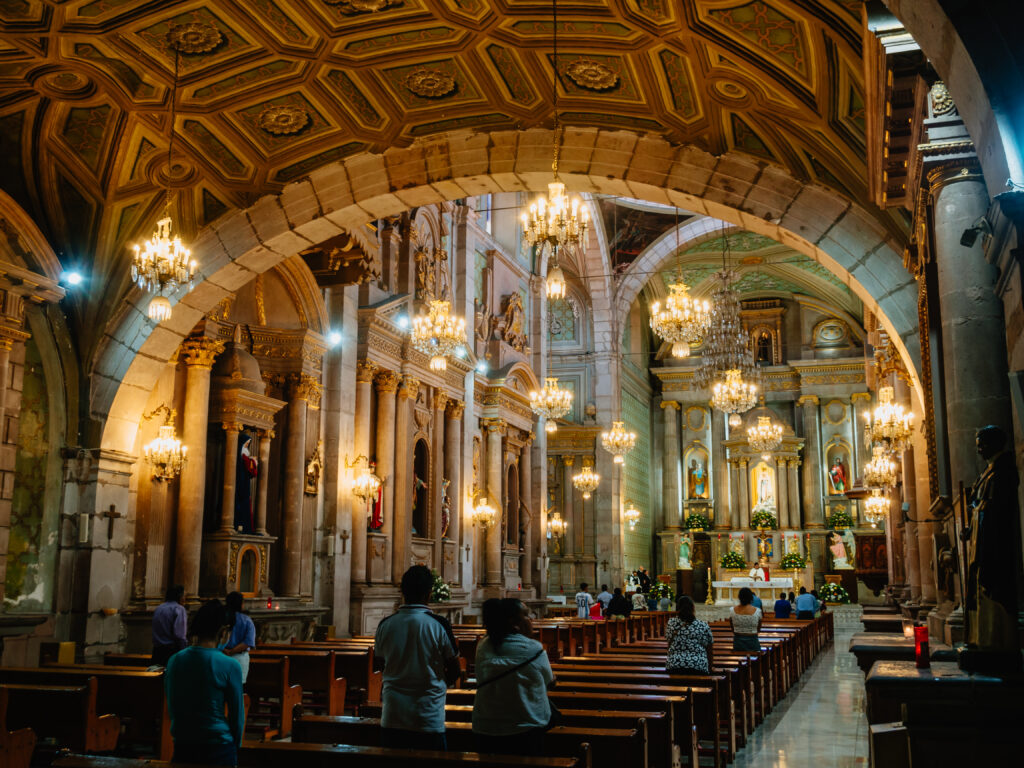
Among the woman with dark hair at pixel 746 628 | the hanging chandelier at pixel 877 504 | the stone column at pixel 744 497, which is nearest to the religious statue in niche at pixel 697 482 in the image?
the stone column at pixel 744 497

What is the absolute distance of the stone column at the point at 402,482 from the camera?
59.2 ft

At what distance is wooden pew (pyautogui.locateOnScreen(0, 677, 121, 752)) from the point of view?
6.22 m

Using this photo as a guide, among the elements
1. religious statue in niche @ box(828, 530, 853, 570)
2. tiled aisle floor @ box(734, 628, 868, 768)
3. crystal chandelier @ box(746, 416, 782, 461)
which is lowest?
tiled aisle floor @ box(734, 628, 868, 768)

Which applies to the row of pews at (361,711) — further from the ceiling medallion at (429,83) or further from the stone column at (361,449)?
the ceiling medallion at (429,83)

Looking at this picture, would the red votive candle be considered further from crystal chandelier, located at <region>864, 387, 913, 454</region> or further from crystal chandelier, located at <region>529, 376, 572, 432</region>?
crystal chandelier, located at <region>529, 376, 572, 432</region>

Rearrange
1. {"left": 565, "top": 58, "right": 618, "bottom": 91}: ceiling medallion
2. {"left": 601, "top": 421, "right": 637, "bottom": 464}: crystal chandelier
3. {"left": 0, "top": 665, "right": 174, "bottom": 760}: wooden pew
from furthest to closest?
{"left": 601, "top": 421, "right": 637, "bottom": 464}: crystal chandelier
{"left": 565, "top": 58, "right": 618, "bottom": 91}: ceiling medallion
{"left": 0, "top": 665, "right": 174, "bottom": 760}: wooden pew

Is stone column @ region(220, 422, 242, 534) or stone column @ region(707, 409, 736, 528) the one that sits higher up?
stone column @ region(707, 409, 736, 528)

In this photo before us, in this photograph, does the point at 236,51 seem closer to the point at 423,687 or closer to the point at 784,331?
the point at 423,687

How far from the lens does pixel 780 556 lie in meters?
35.7

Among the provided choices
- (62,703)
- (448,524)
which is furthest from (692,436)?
(62,703)

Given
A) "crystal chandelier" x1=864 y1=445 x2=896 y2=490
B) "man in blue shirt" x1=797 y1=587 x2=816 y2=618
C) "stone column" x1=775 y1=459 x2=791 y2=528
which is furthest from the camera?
"stone column" x1=775 y1=459 x2=791 y2=528

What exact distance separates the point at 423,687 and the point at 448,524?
15781 millimetres

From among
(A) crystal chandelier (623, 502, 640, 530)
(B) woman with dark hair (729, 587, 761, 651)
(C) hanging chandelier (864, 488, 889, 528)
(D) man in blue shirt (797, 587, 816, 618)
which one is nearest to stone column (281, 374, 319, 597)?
(B) woman with dark hair (729, 587, 761, 651)

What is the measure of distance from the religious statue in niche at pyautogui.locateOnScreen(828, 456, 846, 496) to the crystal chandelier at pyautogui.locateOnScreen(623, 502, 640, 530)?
7556mm
